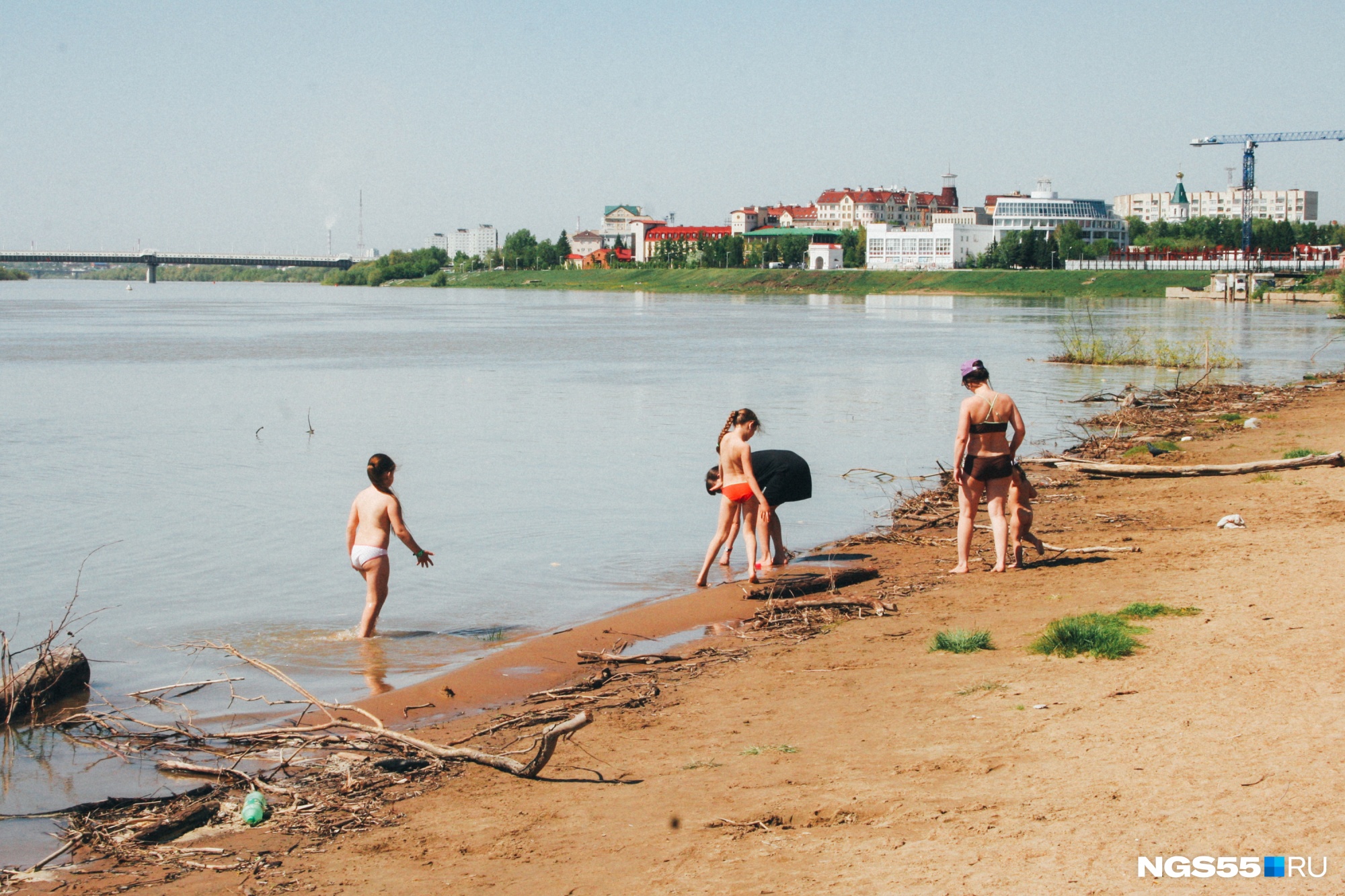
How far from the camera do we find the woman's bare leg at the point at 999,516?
10.5 m

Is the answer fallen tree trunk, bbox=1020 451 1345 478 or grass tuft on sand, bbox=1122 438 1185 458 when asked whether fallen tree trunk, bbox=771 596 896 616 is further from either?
grass tuft on sand, bbox=1122 438 1185 458

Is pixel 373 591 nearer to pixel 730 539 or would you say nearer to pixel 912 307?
pixel 730 539

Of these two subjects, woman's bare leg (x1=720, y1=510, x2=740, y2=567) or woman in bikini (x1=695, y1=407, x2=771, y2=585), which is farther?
woman's bare leg (x1=720, y1=510, x2=740, y2=567)

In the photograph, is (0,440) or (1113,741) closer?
(1113,741)

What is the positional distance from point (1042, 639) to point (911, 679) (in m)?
0.95

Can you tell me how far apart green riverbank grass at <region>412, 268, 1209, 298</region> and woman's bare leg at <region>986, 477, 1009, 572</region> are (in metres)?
124

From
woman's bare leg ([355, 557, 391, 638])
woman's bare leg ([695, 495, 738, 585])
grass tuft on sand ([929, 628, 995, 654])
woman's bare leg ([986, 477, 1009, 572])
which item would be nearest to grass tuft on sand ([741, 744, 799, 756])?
grass tuft on sand ([929, 628, 995, 654])

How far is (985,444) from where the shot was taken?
34.1 feet

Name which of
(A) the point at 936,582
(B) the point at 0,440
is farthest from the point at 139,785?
(B) the point at 0,440

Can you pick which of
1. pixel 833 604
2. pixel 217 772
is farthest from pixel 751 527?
pixel 217 772

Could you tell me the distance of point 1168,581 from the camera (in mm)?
9695

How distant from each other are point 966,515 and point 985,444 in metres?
0.75

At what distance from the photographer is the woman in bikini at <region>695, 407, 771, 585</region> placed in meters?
10.7

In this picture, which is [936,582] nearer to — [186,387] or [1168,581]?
[1168,581]
